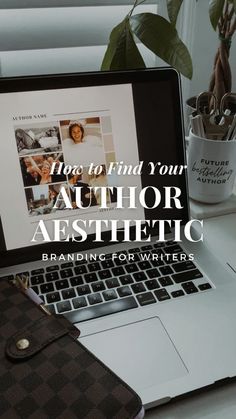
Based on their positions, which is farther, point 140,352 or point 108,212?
point 108,212

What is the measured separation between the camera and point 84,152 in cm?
57

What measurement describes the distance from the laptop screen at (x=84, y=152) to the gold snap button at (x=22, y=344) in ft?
0.62

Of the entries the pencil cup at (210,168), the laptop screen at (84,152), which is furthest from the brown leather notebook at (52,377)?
the pencil cup at (210,168)

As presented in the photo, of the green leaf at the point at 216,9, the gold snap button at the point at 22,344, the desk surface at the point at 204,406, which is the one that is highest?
the green leaf at the point at 216,9

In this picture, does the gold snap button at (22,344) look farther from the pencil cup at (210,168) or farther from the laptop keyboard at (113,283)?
the pencil cup at (210,168)

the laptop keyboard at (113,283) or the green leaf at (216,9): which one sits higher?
the green leaf at (216,9)

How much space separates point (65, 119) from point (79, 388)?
0.36 metres

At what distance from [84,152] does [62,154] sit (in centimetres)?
3

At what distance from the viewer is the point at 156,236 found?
63cm

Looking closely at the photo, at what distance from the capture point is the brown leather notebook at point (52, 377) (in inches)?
13.3

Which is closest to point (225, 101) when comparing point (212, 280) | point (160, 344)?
point (212, 280)

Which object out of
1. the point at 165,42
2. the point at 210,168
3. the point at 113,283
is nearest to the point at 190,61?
the point at 165,42

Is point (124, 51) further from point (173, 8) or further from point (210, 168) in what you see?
point (210, 168)

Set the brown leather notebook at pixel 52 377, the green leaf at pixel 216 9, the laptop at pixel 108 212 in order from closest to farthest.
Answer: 1. the brown leather notebook at pixel 52 377
2. the laptop at pixel 108 212
3. the green leaf at pixel 216 9
